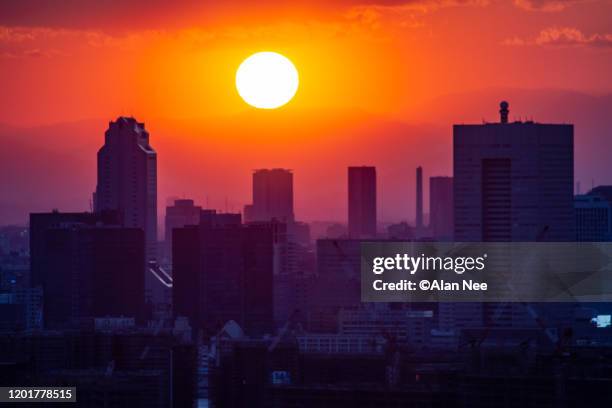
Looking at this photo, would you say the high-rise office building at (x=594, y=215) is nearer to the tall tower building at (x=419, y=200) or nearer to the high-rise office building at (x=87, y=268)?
Answer: the tall tower building at (x=419, y=200)

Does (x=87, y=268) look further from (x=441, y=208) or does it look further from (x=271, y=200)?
(x=441, y=208)

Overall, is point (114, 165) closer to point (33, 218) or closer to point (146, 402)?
point (33, 218)

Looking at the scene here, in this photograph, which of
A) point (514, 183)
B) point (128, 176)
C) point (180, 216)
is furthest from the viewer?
point (128, 176)

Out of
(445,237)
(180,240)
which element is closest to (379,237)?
(445,237)

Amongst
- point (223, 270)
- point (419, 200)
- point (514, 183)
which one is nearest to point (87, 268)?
point (223, 270)

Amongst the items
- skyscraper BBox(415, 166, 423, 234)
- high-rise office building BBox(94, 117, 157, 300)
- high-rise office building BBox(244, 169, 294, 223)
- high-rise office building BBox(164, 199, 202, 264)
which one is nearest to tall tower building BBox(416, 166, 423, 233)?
skyscraper BBox(415, 166, 423, 234)
